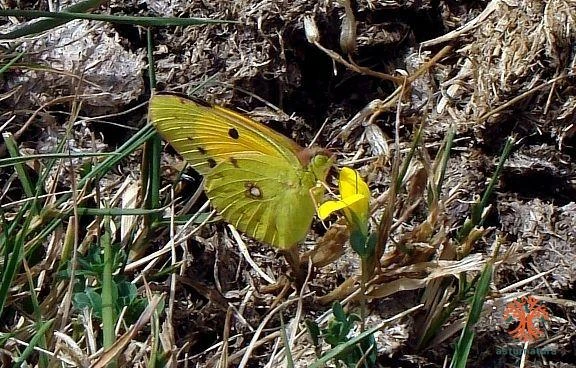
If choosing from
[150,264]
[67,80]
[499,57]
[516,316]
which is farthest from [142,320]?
[499,57]

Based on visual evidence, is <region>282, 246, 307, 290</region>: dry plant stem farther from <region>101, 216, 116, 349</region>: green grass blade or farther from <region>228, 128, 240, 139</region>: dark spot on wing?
<region>101, 216, 116, 349</region>: green grass blade

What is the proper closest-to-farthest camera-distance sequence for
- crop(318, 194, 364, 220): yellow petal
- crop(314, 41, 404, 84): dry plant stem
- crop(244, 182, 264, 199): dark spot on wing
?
crop(318, 194, 364, 220): yellow petal < crop(244, 182, 264, 199): dark spot on wing < crop(314, 41, 404, 84): dry plant stem

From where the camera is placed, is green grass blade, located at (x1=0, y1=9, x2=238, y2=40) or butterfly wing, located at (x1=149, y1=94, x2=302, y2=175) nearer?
green grass blade, located at (x1=0, y1=9, x2=238, y2=40)

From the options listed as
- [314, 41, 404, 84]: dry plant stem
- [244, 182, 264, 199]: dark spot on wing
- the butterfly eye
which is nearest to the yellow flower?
[244, 182, 264, 199]: dark spot on wing

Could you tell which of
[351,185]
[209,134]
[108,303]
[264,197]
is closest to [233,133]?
[209,134]

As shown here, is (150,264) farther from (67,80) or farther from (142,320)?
(67,80)

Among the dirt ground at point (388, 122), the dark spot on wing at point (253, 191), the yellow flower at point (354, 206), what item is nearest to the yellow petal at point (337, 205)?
the yellow flower at point (354, 206)

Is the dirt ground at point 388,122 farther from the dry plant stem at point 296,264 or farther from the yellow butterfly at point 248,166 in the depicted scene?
the yellow butterfly at point 248,166
